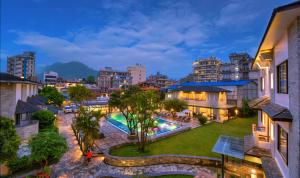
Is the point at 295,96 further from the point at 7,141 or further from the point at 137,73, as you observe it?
the point at 137,73

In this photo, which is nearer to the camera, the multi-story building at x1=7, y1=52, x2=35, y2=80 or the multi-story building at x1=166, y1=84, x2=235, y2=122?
the multi-story building at x1=166, y1=84, x2=235, y2=122

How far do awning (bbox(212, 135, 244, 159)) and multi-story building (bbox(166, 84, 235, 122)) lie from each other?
1599 cm

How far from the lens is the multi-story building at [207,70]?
77188 mm

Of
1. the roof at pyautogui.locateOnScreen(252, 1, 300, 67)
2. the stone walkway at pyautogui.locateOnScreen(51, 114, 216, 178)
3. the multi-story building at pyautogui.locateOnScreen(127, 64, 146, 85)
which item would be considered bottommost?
the stone walkway at pyautogui.locateOnScreen(51, 114, 216, 178)

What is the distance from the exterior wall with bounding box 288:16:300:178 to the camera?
500 centimetres

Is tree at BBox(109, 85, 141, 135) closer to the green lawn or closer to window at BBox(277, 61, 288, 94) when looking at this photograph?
the green lawn

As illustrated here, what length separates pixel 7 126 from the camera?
7.04 metres

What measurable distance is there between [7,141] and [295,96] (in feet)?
38.4

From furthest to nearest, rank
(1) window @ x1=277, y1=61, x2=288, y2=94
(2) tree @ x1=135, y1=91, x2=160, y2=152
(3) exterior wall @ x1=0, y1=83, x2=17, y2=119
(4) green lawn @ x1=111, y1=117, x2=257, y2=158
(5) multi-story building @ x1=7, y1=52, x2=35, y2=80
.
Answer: (5) multi-story building @ x1=7, y1=52, x2=35, y2=80 → (2) tree @ x1=135, y1=91, x2=160, y2=152 → (4) green lawn @ x1=111, y1=117, x2=257, y2=158 → (3) exterior wall @ x1=0, y1=83, x2=17, y2=119 → (1) window @ x1=277, y1=61, x2=288, y2=94

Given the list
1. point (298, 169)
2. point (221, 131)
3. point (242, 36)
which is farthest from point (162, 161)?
point (242, 36)

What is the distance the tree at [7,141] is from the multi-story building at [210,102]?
25685mm

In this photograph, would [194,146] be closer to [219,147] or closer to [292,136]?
[219,147]

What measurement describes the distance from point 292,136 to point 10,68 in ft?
379

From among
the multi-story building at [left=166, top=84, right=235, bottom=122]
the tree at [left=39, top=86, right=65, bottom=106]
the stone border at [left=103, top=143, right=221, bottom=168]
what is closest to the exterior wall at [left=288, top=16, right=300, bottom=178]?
the stone border at [left=103, top=143, right=221, bottom=168]
